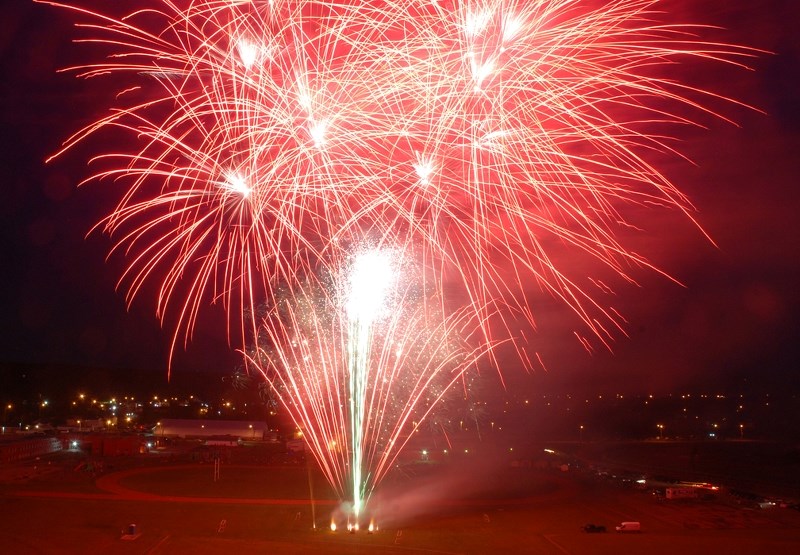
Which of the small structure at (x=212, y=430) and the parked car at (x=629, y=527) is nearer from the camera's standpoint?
the parked car at (x=629, y=527)

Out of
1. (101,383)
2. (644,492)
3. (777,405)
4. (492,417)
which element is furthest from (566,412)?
(644,492)

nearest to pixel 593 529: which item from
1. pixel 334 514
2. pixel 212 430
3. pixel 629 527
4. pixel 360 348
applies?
pixel 629 527

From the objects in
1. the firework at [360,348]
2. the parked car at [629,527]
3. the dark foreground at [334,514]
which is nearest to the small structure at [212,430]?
the dark foreground at [334,514]

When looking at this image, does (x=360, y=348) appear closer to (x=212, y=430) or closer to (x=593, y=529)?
(x=593, y=529)

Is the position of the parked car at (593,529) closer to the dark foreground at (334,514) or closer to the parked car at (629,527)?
the dark foreground at (334,514)

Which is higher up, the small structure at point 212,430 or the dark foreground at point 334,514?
the small structure at point 212,430

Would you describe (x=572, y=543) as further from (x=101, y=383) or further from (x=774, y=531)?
(x=101, y=383)

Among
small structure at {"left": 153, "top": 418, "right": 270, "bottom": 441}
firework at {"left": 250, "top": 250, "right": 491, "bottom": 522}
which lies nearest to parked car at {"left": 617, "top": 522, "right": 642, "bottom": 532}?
firework at {"left": 250, "top": 250, "right": 491, "bottom": 522}

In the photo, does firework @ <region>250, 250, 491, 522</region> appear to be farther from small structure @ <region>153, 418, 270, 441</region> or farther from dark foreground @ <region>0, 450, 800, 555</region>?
small structure @ <region>153, 418, 270, 441</region>

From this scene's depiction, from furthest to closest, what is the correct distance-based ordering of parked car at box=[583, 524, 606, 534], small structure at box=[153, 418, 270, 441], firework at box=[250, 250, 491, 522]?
small structure at box=[153, 418, 270, 441], parked car at box=[583, 524, 606, 534], firework at box=[250, 250, 491, 522]
